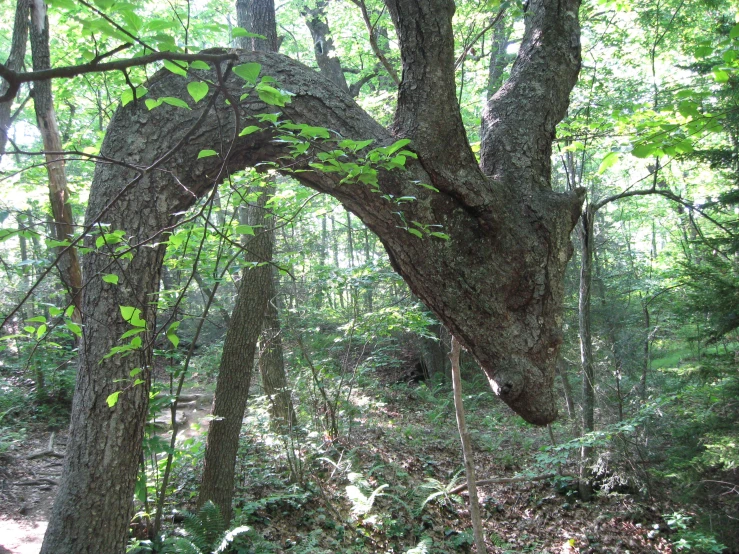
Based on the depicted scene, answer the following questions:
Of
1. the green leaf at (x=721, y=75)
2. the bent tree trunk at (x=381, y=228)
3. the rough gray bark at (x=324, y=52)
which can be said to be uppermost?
the rough gray bark at (x=324, y=52)

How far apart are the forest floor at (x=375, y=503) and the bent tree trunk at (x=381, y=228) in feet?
6.08

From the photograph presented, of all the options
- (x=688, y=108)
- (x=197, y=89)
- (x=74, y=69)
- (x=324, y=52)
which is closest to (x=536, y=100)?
(x=688, y=108)

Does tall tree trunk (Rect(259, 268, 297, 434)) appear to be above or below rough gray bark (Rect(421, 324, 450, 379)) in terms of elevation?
above

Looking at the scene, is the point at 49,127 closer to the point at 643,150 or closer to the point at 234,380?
the point at 234,380

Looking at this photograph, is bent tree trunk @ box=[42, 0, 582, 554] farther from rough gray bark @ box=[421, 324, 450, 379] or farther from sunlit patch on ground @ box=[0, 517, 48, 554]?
rough gray bark @ box=[421, 324, 450, 379]

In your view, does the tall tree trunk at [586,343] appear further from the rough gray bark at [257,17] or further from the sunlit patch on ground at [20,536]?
the sunlit patch on ground at [20,536]

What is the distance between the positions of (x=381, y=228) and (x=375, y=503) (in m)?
4.15

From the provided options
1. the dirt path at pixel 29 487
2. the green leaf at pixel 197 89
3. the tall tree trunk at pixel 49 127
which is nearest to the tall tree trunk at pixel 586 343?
the dirt path at pixel 29 487

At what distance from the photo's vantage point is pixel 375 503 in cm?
566

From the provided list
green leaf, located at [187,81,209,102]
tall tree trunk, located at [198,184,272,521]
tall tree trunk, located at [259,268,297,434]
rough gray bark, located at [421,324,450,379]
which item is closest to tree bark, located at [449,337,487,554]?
tall tree trunk, located at [198,184,272,521]

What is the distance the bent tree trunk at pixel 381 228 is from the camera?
261 centimetres

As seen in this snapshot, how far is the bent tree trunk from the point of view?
2.61 m

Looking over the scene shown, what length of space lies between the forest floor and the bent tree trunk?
185cm

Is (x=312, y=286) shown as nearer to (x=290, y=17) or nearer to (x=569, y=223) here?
(x=569, y=223)
